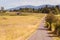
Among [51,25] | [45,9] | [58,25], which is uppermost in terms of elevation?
[58,25]

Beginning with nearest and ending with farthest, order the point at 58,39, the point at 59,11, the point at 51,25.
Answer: the point at 58,39 → the point at 51,25 → the point at 59,11

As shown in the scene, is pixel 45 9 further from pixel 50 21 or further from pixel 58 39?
pixel 58 39

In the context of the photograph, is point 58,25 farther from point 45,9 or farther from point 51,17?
point 45,9

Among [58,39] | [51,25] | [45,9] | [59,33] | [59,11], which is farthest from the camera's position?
[45,9]

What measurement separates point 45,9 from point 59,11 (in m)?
34.3

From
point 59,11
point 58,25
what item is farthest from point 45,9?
point 58,25

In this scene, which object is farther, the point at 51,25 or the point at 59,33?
A: the point at 51,25

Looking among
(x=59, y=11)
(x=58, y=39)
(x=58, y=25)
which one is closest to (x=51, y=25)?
(x=58, y=25)

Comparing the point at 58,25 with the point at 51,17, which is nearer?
the point at 58,25

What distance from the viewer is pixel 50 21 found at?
36.3 meters

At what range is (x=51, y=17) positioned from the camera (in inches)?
1406

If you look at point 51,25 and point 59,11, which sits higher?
point 51,25

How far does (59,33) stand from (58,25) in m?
1.02

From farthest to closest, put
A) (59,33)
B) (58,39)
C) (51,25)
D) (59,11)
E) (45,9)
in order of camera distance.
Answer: (45,9)
(59,11)
(51,25)
(59,33)
(58,39)
